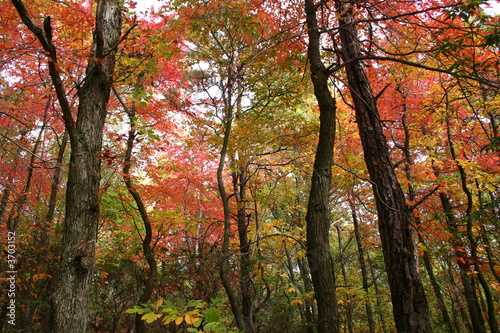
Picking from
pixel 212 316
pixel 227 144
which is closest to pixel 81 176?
pixel 227 144

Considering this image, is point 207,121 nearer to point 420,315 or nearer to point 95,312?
point 95,312

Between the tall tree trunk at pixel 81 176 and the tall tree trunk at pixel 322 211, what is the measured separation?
2.05 m

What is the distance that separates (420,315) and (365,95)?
3.11m

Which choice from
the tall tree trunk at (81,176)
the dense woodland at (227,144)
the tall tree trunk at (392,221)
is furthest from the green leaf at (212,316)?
the tall tree trunk at (392,221)

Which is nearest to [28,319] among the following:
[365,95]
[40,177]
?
[40,177]

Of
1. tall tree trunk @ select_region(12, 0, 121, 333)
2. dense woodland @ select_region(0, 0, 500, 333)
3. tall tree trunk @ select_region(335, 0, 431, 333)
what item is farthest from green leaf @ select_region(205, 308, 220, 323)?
tall tree trunk @ select_region(335, 0, 431, 333)

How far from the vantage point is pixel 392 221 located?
12.4ft

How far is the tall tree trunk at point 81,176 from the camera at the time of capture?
228cm

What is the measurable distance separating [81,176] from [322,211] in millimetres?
2346

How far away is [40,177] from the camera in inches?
302

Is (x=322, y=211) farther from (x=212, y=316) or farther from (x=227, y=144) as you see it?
(x=212, y=316)

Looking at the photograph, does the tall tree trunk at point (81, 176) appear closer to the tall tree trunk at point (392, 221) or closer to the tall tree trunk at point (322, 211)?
the tall tree trunk at point (322, 211)

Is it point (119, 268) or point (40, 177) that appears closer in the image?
point (119, 268)

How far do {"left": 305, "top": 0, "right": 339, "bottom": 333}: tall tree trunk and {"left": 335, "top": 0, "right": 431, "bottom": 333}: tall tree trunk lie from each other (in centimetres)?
34
